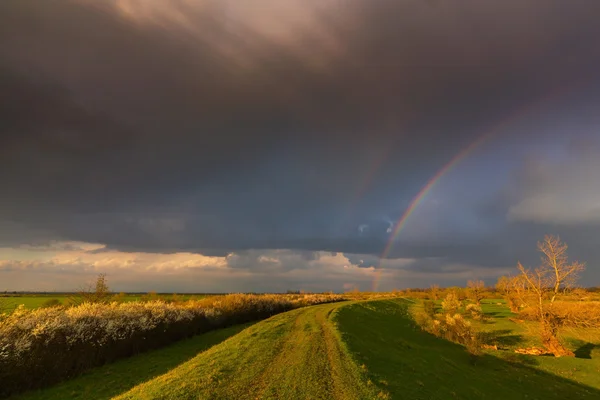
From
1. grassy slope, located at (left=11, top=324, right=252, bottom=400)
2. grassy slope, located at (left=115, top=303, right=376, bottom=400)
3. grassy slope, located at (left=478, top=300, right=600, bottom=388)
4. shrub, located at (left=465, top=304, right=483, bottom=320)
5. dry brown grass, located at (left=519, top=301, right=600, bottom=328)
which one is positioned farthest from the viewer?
shrub, located at (left=465, top=304, right=483, bottom=320)

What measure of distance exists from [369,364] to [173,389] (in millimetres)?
14767

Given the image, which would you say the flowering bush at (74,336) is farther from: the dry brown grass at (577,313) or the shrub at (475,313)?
the shrub at (475,313)

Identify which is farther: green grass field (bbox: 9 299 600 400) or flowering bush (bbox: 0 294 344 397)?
flowering bush (bbox: 0 294 344 397)

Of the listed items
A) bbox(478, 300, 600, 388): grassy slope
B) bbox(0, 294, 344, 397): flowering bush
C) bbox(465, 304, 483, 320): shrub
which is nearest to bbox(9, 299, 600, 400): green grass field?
bbox(478, 300, 600, 388): grassy slope

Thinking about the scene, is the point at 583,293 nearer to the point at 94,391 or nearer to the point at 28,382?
the point at 94,391

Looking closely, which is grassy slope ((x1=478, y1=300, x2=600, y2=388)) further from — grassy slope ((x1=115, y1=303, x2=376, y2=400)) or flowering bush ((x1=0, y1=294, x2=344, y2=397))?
flowering bush ((x1=0, y1=294, x2=344, y2=397))

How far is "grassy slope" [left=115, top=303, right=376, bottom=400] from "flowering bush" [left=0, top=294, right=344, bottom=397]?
11210 mm

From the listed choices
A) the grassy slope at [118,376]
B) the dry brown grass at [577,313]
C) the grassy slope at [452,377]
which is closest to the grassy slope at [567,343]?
the dry brown grass at [577,313]

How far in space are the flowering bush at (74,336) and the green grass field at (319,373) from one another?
1.36 metres

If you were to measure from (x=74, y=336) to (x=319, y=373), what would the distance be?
23248 millimetres

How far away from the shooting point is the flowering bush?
2320 centimetres

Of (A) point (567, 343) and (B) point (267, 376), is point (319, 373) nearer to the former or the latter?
(B) point (267, 376)

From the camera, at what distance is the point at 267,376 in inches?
796

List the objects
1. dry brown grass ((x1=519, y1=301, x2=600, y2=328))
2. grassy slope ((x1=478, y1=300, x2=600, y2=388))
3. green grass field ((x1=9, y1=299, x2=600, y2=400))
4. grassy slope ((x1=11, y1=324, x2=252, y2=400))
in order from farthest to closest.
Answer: dry brown grass ((x1=519, y1=301, x2=600, y2=328))
grassy slope ((x1=478, y1=300, x2=600, y2=388))
grassy slope ((x1=11, y1=324, x2=252, y2=400))
green grass field ((x1=9, y1=299, x2=600, y2=400))
